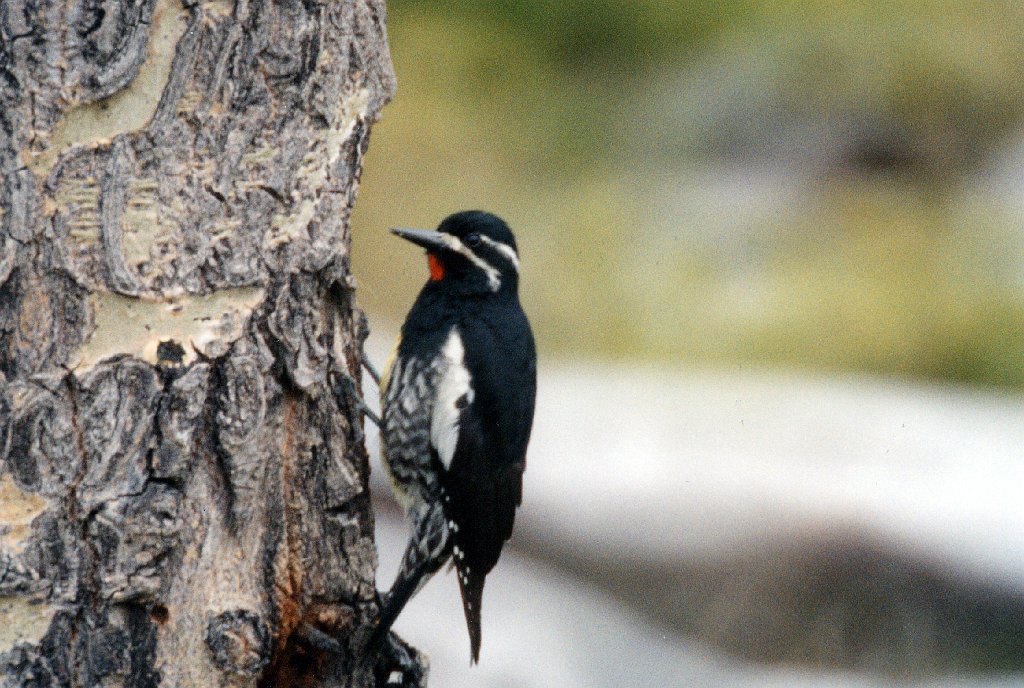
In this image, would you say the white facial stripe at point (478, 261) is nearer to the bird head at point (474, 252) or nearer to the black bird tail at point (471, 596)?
the bird head at point (474, 252)

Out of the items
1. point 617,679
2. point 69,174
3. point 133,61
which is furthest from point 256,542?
point 617,679

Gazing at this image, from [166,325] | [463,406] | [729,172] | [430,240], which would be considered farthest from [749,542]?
[166,325]

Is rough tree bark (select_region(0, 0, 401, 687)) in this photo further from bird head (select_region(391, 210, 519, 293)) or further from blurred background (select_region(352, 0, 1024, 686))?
blurred background (select_region(352, 0, 1024, 686))

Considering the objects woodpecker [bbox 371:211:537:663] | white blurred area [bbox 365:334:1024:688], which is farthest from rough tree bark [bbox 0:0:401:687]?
white blurred area [bbox 365:334:1024:688]

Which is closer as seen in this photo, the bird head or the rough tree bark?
the rough tree bark

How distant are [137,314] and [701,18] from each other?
2723 millimetres

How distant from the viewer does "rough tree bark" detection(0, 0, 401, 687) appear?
1787 mm

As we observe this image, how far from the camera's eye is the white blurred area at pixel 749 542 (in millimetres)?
3621

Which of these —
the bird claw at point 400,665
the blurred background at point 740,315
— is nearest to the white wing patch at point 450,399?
the bird claw at point 400,665

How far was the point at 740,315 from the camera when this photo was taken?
13.0 feet

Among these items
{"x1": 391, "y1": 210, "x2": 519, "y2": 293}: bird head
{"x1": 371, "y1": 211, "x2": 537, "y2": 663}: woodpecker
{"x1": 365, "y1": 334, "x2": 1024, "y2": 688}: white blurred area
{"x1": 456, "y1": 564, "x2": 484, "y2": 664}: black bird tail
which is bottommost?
{"x1": 365, "y1": 334, "x2": 1024, "y2": 688}: white blurred area

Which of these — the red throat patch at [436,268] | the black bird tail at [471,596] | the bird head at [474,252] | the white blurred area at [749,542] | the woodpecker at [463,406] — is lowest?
the white blurred area at [749,542]

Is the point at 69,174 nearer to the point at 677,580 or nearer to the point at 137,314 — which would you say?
the point at 137,314

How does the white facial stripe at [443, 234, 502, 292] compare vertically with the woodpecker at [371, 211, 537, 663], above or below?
above
